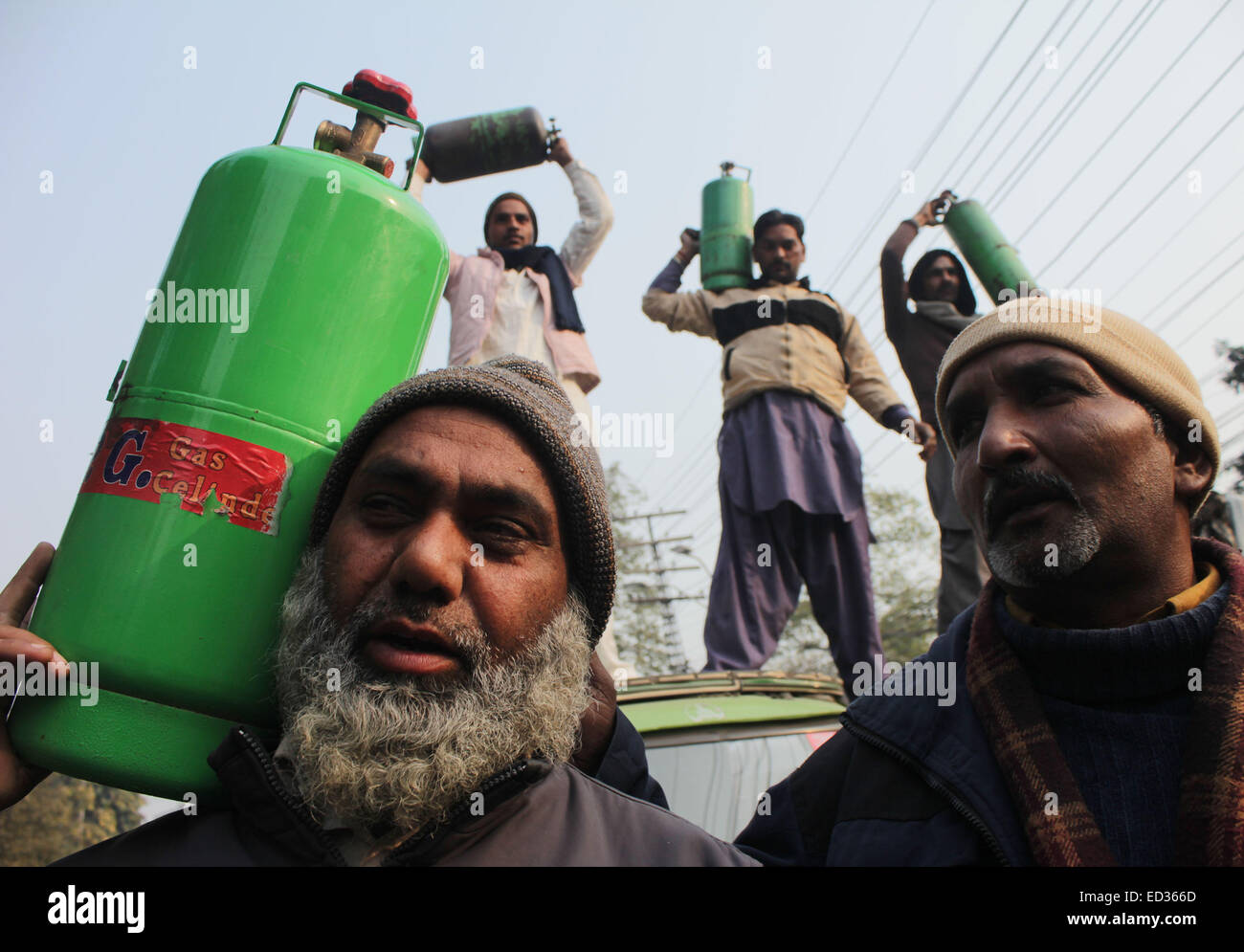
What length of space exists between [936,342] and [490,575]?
416 centimetres

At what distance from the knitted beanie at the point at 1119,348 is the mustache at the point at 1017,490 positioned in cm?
31

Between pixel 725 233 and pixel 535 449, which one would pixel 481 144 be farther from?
pixel 535 449

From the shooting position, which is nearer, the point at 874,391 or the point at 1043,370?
the point at 1043,370

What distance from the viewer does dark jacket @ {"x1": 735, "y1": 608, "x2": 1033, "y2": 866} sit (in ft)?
4.63

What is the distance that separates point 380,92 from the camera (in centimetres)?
213

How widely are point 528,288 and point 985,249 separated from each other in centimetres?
290

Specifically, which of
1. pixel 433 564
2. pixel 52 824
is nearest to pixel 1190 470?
pixel 433 564

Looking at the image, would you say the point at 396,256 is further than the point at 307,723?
Yes

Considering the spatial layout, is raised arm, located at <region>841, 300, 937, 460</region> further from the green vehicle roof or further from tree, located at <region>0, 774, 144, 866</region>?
tree, located at <region>0, 774, 144, 866</region>

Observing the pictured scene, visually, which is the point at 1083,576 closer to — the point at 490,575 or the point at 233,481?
the point at 490,575

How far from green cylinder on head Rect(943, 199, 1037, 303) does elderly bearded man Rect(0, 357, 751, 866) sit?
4219mm

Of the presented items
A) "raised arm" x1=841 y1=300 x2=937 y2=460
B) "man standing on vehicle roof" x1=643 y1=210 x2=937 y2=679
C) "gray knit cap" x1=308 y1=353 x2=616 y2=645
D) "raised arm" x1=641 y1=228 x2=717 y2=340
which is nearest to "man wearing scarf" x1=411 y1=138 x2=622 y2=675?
"raised arm" x1=641 y1=228 x2=717 y2=340

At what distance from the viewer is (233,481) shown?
1.55 m
